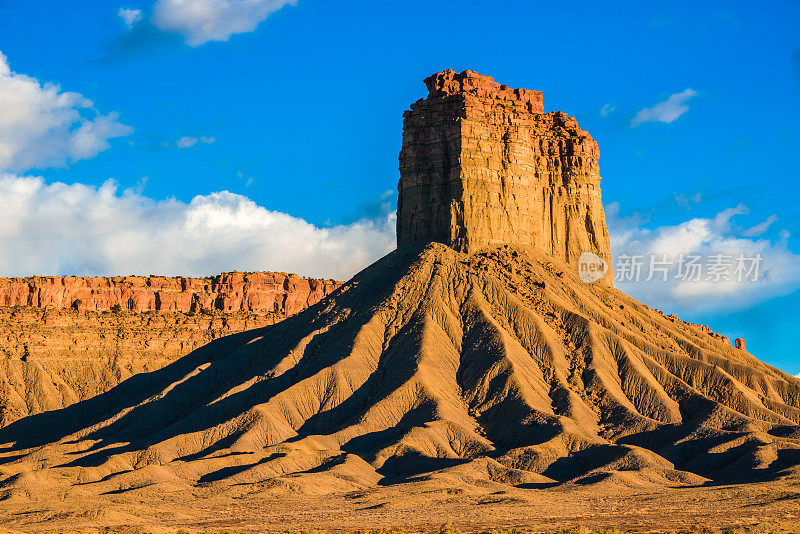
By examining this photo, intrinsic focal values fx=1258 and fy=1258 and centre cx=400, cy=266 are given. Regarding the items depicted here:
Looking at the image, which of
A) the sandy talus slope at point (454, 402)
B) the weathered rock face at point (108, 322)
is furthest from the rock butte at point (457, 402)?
the weathered rock face at point (108, 322)

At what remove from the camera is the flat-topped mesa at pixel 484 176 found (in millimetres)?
137875

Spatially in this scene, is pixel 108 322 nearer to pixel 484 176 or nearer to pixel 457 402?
pixel 484 176

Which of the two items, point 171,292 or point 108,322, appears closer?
point 108,322

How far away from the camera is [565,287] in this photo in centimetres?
13600

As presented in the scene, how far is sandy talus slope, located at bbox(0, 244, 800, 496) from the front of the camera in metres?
106

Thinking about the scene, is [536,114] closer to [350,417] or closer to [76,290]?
[350,417]

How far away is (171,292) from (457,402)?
3209 inches

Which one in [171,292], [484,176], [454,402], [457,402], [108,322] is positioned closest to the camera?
[454,402]

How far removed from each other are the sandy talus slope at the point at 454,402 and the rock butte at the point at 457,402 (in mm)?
254

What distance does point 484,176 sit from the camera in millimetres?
138625

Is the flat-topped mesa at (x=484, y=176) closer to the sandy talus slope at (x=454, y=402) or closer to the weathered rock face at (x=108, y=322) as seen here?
the sandy talus slope at (x=454, y=402)

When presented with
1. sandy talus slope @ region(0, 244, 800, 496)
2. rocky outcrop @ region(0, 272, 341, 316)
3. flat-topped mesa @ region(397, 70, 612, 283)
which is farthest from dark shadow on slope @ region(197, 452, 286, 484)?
rocky outcrop @ region(0, 272, 341, 316)

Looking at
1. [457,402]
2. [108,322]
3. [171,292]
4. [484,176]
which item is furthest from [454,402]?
[171,292]

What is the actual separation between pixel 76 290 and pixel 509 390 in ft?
285
